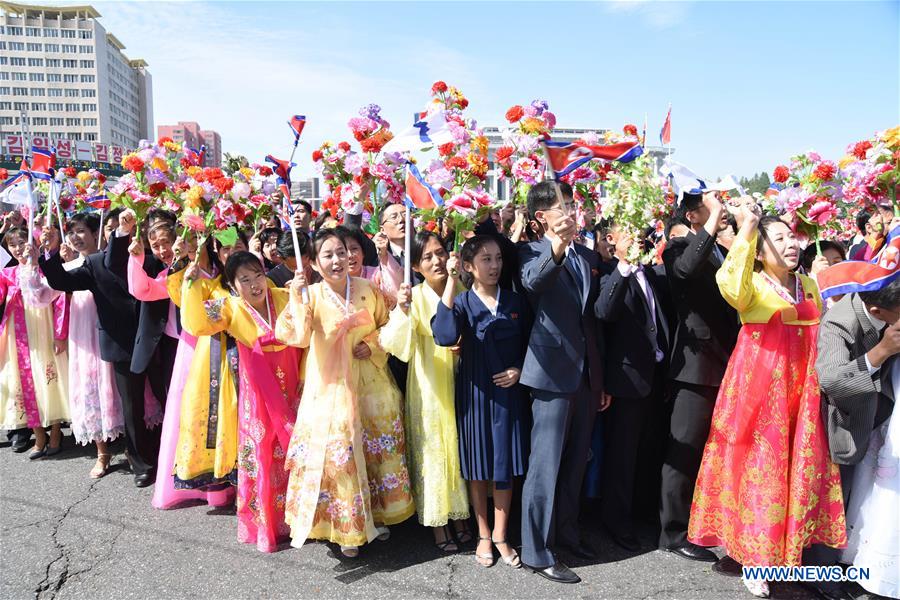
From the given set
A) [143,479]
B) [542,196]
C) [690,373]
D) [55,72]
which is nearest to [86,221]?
[143,479]

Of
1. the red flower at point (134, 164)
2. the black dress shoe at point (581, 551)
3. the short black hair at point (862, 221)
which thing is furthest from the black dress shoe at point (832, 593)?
the red flower at point (134, 164)

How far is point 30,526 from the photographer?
12.5ft

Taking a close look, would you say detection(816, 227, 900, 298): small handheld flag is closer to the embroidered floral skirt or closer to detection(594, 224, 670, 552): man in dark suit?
the embroidered floral skirt

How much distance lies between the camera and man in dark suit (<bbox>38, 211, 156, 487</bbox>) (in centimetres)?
464

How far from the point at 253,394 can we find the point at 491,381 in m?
1.44

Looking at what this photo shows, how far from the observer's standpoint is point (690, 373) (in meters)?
3.34

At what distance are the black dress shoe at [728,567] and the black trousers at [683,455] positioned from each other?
8.9 inches

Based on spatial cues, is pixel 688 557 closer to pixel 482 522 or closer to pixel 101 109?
pixel 482 522

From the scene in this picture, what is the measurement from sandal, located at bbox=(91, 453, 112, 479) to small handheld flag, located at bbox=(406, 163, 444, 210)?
342 cm

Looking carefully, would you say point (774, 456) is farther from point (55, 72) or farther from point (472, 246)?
point (55, 72)

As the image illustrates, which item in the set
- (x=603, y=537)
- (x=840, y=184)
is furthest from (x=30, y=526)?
(x=840, y=184)

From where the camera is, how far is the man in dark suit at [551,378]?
10.3 feet

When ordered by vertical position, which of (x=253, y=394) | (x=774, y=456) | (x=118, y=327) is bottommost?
(x=774, y=456)

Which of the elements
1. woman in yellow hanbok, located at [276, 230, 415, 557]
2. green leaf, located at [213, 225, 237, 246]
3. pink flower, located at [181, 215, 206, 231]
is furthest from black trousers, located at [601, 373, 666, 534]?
pink flower, located at [181, 215, 206, 231]
